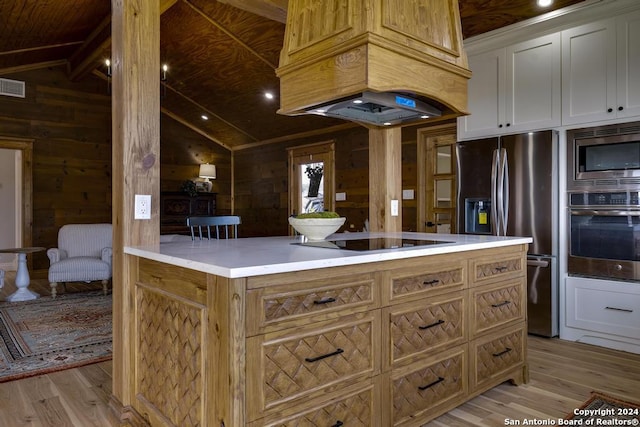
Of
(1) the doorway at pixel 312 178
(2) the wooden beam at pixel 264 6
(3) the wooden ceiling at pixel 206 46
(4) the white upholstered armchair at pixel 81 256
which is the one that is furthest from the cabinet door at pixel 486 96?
(4) the white upholstered armchair at pixel 81 256

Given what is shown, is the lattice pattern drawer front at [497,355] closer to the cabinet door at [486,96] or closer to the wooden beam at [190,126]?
the cabinet door at [486,96]

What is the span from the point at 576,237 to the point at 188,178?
6.99 metres

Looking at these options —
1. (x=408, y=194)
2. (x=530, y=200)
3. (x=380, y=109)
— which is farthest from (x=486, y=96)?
(x=380, y=109)

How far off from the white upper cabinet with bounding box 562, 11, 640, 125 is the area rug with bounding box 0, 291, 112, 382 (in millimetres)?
4074

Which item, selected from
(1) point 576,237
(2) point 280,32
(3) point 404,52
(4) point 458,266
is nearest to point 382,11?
(3) point 404,52

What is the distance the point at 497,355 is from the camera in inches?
99.7

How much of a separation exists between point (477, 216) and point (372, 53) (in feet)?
8.37

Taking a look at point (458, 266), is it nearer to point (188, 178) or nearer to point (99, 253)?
point (99, 253)

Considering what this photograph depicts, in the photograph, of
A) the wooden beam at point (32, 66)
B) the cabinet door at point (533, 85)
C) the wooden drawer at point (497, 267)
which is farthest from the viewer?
the wooden beam at point (32, 66)

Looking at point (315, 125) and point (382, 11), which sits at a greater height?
point (315, 125)

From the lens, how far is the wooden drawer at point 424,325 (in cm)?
196

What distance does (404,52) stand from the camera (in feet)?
6.45

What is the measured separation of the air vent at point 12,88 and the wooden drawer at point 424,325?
7.16m

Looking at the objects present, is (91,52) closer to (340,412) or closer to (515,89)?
(515,89)
